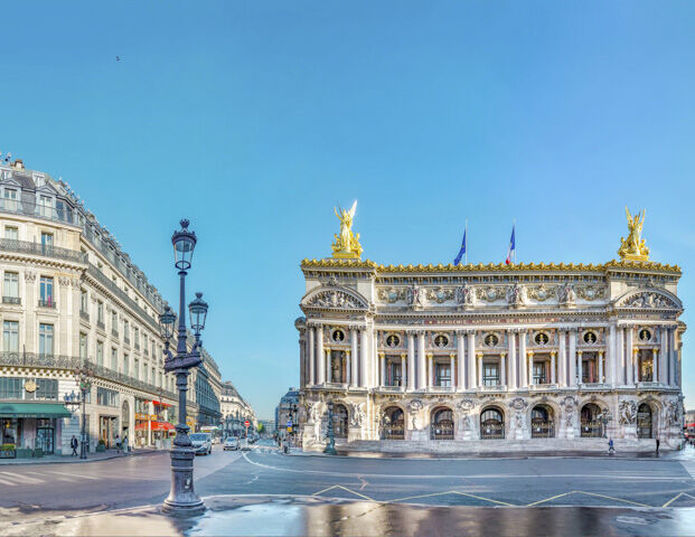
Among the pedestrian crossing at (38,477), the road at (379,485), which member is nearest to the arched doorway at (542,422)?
the road at (379,485)

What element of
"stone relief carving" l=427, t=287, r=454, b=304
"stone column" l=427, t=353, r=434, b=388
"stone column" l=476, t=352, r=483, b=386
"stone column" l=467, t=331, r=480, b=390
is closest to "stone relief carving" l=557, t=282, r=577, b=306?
"stone column" l=467, t=331, r=480, b=390

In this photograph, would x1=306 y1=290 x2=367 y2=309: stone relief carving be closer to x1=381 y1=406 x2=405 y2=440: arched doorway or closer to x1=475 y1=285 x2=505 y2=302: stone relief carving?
x1=381 y1=406 x2=405 y2=440: arched doorway

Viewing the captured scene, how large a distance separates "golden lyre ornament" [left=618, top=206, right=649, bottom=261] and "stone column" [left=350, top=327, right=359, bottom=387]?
26.4 m

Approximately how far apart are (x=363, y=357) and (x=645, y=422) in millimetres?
25919

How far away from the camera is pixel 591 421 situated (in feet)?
219

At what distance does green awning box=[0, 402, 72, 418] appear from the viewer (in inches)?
1951

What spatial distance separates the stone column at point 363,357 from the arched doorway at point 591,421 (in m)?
19.9

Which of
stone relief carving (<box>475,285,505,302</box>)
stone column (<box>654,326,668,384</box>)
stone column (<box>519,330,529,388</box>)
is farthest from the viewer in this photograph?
stone relief carving (<box>475,285,505,302</box>)

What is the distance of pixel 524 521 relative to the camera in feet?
61.9

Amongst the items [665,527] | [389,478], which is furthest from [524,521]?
[389,478]

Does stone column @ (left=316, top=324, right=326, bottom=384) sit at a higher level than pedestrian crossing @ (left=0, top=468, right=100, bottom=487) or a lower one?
higher

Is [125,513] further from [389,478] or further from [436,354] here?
[436,354]

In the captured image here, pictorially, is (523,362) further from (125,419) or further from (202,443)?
(125,419)

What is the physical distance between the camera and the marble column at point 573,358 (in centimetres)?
6644
